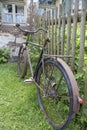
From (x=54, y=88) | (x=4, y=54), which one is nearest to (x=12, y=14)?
(x=4, y=54)

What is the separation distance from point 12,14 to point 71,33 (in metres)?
12.4

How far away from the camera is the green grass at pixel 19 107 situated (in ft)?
7.77

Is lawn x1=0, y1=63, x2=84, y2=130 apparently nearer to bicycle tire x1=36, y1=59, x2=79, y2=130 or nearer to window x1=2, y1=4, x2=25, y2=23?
bicycle tire x1=36, y1=59, x2=79, y2=130

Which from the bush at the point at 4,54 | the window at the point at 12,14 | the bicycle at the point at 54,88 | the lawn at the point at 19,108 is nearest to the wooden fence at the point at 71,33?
the bicycle at the point at 54,88

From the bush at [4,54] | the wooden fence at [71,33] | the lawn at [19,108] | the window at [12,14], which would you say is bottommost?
the lawn at [19,108]

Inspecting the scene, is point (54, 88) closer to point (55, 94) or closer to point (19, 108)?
point (55, 94)

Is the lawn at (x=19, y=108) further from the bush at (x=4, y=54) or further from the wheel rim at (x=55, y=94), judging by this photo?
the bush at (x=4, y=54)

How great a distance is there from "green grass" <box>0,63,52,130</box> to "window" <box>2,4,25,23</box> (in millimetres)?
10904

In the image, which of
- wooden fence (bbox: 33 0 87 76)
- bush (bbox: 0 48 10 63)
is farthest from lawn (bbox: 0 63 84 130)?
bush (bbox: 0 48 10 63)

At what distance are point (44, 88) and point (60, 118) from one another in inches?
17.1

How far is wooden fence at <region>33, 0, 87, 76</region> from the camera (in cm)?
208

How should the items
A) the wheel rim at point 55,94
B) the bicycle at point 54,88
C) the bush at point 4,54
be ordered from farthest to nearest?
1. the bush at point 4,54
2. the wheel rim at point 55,94
3. the bicycle at point 54,88

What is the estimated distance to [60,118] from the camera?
8.07 ft

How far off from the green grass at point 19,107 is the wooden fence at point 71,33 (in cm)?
79
